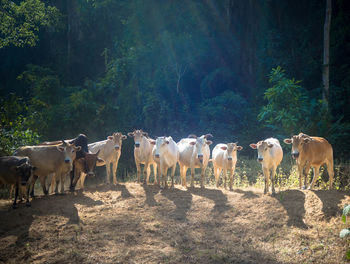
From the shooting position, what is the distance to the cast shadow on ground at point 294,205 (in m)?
8.02

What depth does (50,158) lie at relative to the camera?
958 cm

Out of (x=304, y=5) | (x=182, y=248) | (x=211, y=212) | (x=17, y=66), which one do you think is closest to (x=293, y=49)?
(x=304, y=5)

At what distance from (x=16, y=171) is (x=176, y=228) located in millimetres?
4067

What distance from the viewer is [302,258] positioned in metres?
6.93

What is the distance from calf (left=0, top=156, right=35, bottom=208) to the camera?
837 cm

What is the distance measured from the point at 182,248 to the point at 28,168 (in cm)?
414

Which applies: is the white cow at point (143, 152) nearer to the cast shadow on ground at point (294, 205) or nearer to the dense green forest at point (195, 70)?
the cast shadow on ground at point (294, 205)

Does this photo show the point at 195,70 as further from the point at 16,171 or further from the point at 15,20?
the point at 16,171

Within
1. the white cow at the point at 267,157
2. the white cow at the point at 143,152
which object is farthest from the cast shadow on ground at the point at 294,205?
the white cow at the point at 143,152

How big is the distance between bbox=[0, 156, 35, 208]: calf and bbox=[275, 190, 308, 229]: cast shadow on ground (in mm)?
6229

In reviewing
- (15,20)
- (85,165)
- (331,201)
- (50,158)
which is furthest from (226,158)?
(15,20)

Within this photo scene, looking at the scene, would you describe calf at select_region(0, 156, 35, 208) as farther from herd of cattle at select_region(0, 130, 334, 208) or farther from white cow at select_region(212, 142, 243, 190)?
white cow at select_region(212, 142, 243, 190)

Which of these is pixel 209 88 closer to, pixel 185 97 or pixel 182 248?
pixel 185 97

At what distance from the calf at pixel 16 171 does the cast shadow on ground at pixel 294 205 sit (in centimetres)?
623
